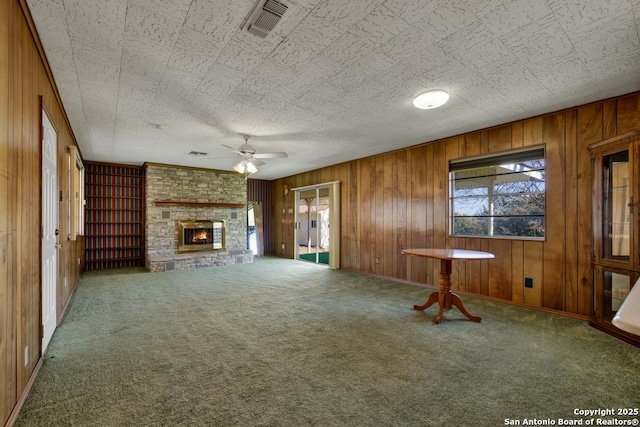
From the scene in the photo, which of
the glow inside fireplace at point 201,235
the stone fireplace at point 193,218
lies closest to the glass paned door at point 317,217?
the stone fireplace at point 193,218

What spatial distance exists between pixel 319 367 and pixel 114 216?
740 cm

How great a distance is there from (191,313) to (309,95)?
3058 millimetres

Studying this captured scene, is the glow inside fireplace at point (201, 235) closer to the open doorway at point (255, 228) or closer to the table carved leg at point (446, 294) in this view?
the open doorway at point (255, 228)

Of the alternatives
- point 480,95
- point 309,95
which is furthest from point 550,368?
point 309,95

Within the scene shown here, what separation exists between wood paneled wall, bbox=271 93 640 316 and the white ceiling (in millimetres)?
338

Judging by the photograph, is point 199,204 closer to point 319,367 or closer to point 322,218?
point 322,218

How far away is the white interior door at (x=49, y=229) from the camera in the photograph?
2553 mm

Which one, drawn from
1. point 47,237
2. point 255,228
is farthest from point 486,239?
point 255,228

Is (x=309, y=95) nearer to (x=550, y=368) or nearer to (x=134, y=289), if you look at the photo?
(x=550, y=368)

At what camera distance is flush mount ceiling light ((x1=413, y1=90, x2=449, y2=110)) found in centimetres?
306

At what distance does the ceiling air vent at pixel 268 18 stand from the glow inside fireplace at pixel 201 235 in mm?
6365

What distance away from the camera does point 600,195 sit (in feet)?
10.4

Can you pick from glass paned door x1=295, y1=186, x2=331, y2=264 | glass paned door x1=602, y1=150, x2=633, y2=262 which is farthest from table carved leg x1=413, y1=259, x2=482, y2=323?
glass paned door x1=295, y1=186, x2=331, y2=264

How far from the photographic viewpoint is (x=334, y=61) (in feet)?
8.28
